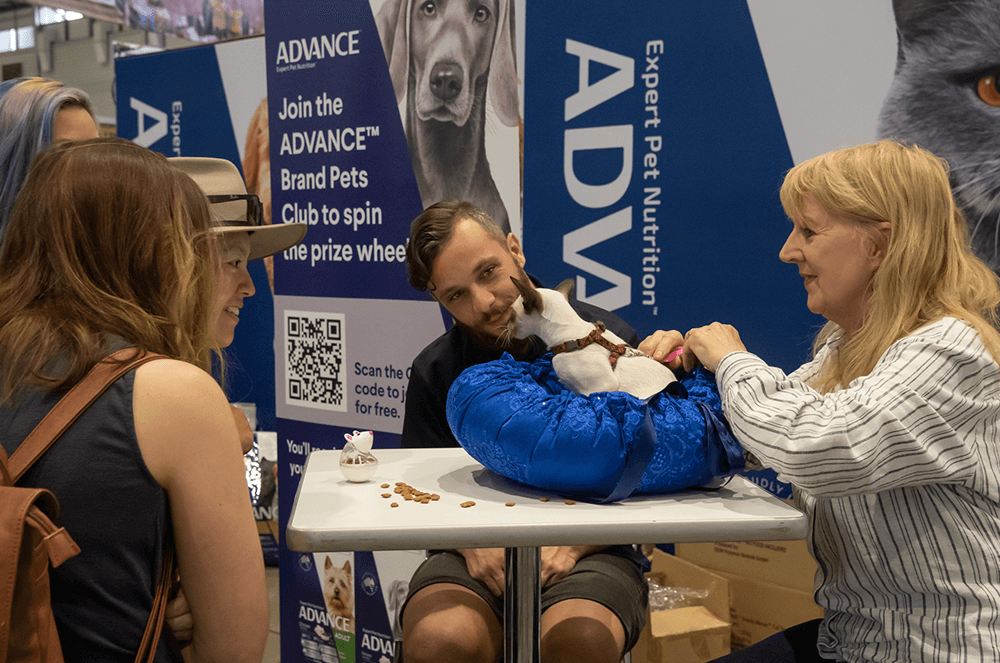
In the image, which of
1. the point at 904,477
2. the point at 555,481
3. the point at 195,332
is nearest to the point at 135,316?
the point at 195,332

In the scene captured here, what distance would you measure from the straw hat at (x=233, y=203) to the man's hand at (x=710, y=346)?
0.96m

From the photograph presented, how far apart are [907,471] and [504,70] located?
1873 mm

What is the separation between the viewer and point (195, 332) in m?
1.16

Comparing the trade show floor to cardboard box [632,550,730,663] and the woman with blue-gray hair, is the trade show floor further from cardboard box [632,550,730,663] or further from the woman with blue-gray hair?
the woman with blue-gray hair

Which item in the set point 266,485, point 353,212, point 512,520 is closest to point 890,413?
point 512,520

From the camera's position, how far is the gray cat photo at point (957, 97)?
6.59 feet

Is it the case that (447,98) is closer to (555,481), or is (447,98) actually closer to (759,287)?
(759,287)

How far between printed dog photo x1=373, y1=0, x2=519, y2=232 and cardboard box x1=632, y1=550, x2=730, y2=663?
129cm

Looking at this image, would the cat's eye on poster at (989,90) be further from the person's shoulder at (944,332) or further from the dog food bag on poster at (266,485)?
the dog food bag on poster at (266,485)

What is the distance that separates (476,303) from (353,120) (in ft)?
4.36

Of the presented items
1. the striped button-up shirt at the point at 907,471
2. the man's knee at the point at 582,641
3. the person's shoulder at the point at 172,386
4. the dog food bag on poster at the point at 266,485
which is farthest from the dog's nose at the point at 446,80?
the dog food bag on poster at the point at 266,485

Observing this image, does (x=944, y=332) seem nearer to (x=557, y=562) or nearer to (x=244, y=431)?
(x=557, y=562)

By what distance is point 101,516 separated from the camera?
3.23 ft

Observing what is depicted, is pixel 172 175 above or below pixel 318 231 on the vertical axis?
above
